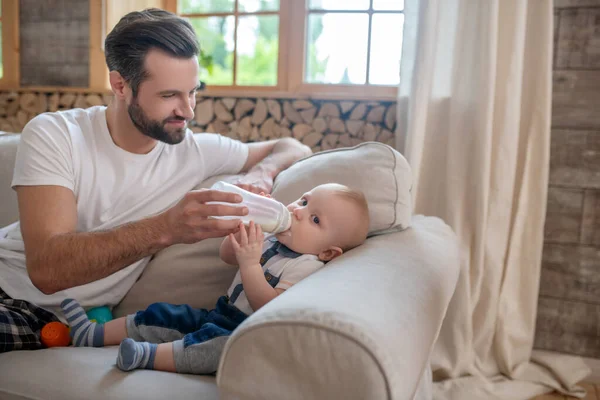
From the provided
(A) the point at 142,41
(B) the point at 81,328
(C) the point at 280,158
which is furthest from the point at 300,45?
(B) the point at 81,328

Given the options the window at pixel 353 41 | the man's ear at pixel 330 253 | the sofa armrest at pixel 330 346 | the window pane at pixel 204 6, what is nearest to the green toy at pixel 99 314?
the man's ear at pixel 330 253

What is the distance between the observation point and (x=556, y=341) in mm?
2316

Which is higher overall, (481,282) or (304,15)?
(304,15)

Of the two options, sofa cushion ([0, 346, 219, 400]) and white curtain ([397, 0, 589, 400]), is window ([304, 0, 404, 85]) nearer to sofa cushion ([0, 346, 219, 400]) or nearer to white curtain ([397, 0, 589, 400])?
white curtain ([397, 0, 589, 400])

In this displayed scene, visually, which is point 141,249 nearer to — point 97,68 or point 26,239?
point 26,239

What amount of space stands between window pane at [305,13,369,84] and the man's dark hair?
46.0 inches

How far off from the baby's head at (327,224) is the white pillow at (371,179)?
12 cm

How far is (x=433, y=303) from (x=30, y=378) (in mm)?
820

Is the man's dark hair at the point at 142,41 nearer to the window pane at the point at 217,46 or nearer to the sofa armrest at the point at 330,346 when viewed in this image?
the sofa armrest at the point at 330,346

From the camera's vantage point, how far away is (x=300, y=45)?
2658 millimetres

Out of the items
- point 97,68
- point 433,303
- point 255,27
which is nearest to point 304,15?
point 255,27

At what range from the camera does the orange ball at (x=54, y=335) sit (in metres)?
1.24

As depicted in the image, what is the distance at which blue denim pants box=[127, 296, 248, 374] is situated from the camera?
1.09 m

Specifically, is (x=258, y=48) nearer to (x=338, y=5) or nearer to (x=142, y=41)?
(x=338, y=5)
